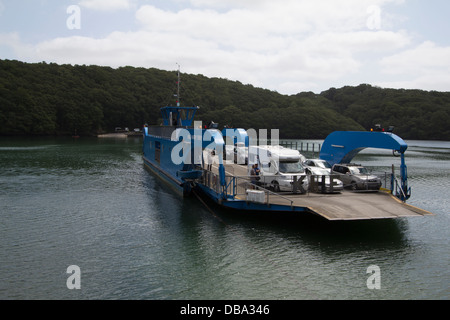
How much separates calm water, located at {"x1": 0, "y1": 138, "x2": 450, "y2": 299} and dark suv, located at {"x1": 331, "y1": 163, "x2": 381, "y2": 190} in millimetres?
2137

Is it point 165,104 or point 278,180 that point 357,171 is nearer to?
point 278,180

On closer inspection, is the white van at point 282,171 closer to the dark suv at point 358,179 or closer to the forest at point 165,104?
the dark suv at point 358,179

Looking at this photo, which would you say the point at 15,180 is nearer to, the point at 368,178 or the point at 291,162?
the point at 291,162

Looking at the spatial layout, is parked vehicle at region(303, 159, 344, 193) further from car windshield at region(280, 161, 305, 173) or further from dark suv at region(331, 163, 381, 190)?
car windshield at region(280, 161, 305, 173)

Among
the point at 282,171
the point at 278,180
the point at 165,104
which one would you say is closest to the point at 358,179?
the point at 282,171

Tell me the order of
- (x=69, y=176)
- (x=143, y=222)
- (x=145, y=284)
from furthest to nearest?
(x=69, y=176)
(x=143, y=222)
(x=145, y=284)

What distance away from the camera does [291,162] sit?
2025 cm

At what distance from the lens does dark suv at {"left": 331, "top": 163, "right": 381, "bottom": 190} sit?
2036cm

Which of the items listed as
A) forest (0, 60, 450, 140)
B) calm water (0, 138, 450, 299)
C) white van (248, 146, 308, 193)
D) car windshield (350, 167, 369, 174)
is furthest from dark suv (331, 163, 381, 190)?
forest (0, 60, 450, 140)

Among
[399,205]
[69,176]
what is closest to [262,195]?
[399,205]

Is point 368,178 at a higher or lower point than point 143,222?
higher

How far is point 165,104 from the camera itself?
418 feet

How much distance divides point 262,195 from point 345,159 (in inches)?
402

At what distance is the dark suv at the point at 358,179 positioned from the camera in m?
20.4
